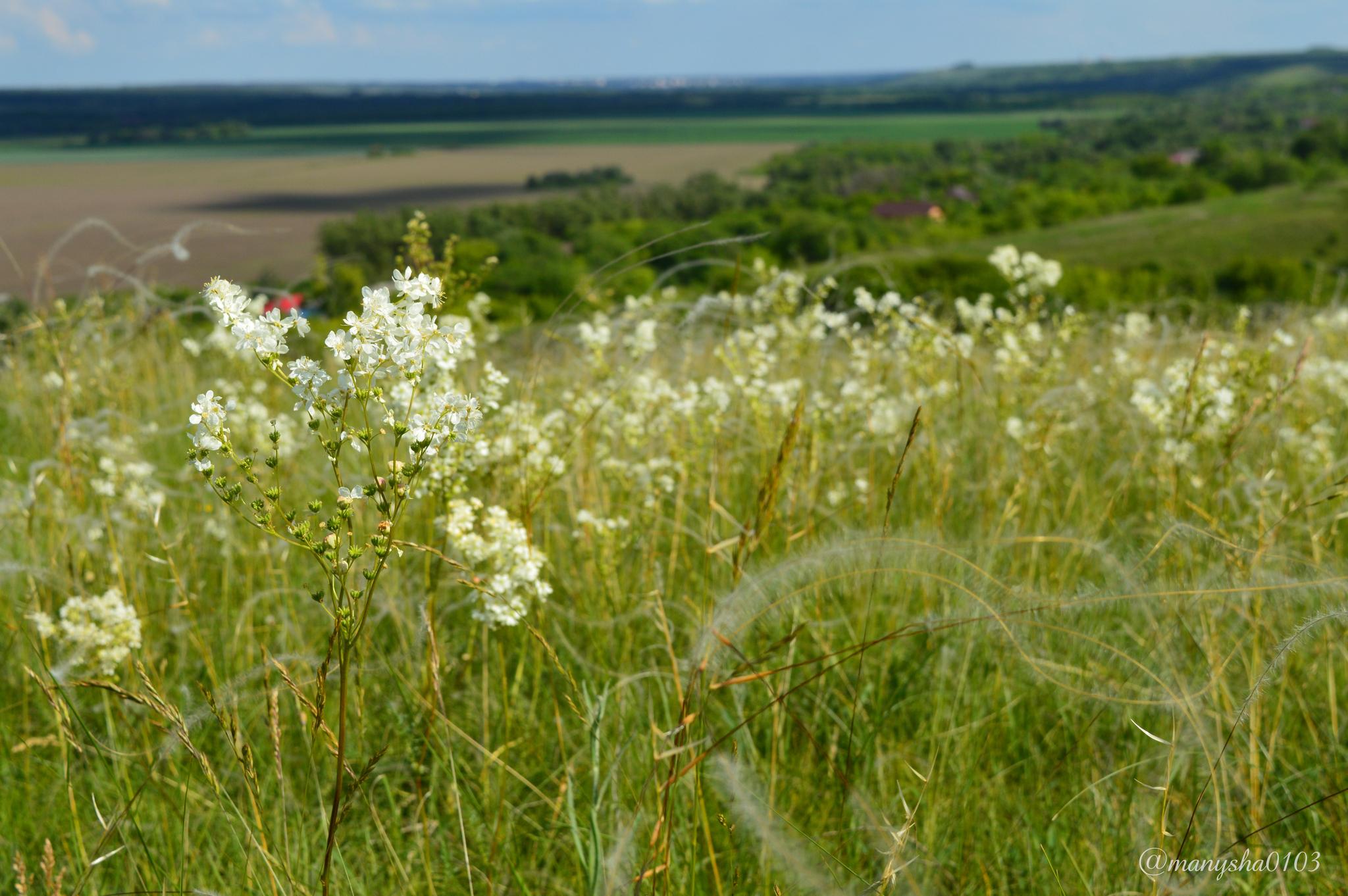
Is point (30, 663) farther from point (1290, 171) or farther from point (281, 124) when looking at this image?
point (281, 124)

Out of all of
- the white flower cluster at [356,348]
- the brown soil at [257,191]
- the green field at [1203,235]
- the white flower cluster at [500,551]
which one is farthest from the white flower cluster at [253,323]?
the green field at [1203,235]

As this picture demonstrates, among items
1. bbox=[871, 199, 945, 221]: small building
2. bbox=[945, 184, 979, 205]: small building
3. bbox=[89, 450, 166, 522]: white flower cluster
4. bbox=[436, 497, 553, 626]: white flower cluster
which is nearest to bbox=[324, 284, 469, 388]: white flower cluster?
bbox=[436, 497, 553, 626]: white flower cluster

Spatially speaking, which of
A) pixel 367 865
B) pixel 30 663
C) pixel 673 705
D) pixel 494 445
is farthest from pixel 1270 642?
pixel 30 663

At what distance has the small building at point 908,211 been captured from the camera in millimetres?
61125

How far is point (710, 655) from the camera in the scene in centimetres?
172

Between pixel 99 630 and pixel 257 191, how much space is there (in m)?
72.2

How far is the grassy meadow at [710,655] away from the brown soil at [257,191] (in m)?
1.47

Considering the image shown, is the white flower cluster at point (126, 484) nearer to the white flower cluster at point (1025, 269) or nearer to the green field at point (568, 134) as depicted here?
the white flower cluster at point (1025, 269)

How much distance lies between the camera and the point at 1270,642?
103 inches

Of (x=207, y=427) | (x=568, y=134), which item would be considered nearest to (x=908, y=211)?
(x=207, y=427)

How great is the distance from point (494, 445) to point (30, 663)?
6.19 feet

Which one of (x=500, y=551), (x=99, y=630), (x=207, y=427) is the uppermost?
(x=207, y=427)

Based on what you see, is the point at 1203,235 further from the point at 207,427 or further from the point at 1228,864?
the point at 207,427

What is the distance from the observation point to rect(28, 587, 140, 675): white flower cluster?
2.56m
